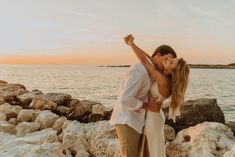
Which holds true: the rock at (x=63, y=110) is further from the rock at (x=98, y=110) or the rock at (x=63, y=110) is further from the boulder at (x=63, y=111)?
the rock at (x=98, y=110)

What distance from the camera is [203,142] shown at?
6.06 meters

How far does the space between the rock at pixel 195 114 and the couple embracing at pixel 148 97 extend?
3227mm

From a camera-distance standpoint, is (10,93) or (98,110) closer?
(98,110)

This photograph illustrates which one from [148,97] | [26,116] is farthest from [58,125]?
[148,97]

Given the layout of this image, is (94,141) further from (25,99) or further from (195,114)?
(25,99)

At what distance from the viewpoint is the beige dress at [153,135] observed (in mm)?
4596

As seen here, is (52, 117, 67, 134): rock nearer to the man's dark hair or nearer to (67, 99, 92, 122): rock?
(67, 99, 92, 122): rock

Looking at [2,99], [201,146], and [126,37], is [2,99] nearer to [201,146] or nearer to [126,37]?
[201,146]

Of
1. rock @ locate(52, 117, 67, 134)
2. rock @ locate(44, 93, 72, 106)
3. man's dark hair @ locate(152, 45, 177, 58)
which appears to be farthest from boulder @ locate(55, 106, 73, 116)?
man's dark hair @ locate(152, 45, 177, 58)

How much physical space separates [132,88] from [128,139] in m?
0.59

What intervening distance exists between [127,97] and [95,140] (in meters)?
2.70

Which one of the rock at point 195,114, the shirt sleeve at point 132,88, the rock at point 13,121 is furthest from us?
the rock at point 13,121

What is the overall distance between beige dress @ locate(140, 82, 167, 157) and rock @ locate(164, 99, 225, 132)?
3178 millimetres

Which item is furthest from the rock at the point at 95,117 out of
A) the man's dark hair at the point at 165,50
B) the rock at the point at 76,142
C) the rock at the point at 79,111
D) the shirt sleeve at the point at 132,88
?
the man's dark hair at the point at 165,50
